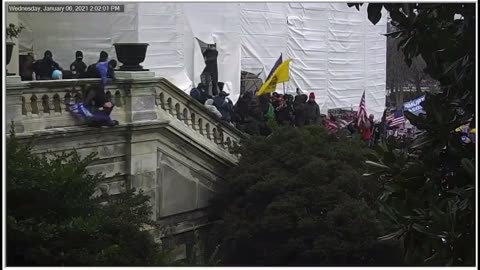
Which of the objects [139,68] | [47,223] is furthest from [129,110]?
[47,223]

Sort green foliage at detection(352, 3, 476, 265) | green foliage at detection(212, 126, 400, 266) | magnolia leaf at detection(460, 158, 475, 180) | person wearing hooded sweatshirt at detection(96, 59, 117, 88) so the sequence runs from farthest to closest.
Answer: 1. green foliage at detection(212, 126, 400, 266)
2. person wearing hooded sweatshirt at detection(96, 59, 117, 88)
3. green foliage at detection(352, 3, 476, 265)
4. magnolia leaf at detection(460, 158, 475, 180)

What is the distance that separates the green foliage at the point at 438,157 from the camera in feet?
12.9

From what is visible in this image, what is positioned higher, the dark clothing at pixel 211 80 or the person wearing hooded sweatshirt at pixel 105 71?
the person wearing hooded sweatshirt at pixel 105 71

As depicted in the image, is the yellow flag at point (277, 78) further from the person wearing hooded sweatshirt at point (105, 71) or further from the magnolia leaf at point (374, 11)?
the magnolia leaf at point (374, 11)

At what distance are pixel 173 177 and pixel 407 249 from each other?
10214 millimetres

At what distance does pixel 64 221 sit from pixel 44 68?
5.88 m

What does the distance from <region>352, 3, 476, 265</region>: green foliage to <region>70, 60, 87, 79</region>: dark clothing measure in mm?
8832

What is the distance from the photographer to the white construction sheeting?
14.7m

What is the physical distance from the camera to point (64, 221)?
725 cm

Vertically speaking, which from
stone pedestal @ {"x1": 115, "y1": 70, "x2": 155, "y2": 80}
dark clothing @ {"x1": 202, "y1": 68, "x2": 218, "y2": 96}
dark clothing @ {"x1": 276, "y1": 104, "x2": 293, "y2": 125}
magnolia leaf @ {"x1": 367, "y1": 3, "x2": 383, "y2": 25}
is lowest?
dark clothing @ {"x1": 276, "y1": 104, "x2": 293, "y2": 125}

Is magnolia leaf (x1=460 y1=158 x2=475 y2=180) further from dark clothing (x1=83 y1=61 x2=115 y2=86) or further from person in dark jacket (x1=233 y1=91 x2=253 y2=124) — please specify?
person in dark jacket (x1=233 y1=91 x2=253 y2=124)

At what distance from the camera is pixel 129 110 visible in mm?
13172

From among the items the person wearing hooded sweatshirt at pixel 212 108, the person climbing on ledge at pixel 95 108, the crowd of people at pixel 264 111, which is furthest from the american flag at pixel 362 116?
the person climbing on ledge at pixel 95 108

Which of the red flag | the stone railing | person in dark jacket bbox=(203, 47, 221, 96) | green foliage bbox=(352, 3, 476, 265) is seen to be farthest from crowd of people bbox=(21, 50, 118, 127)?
green foliage bbox=(352, 3, 476, 265)
